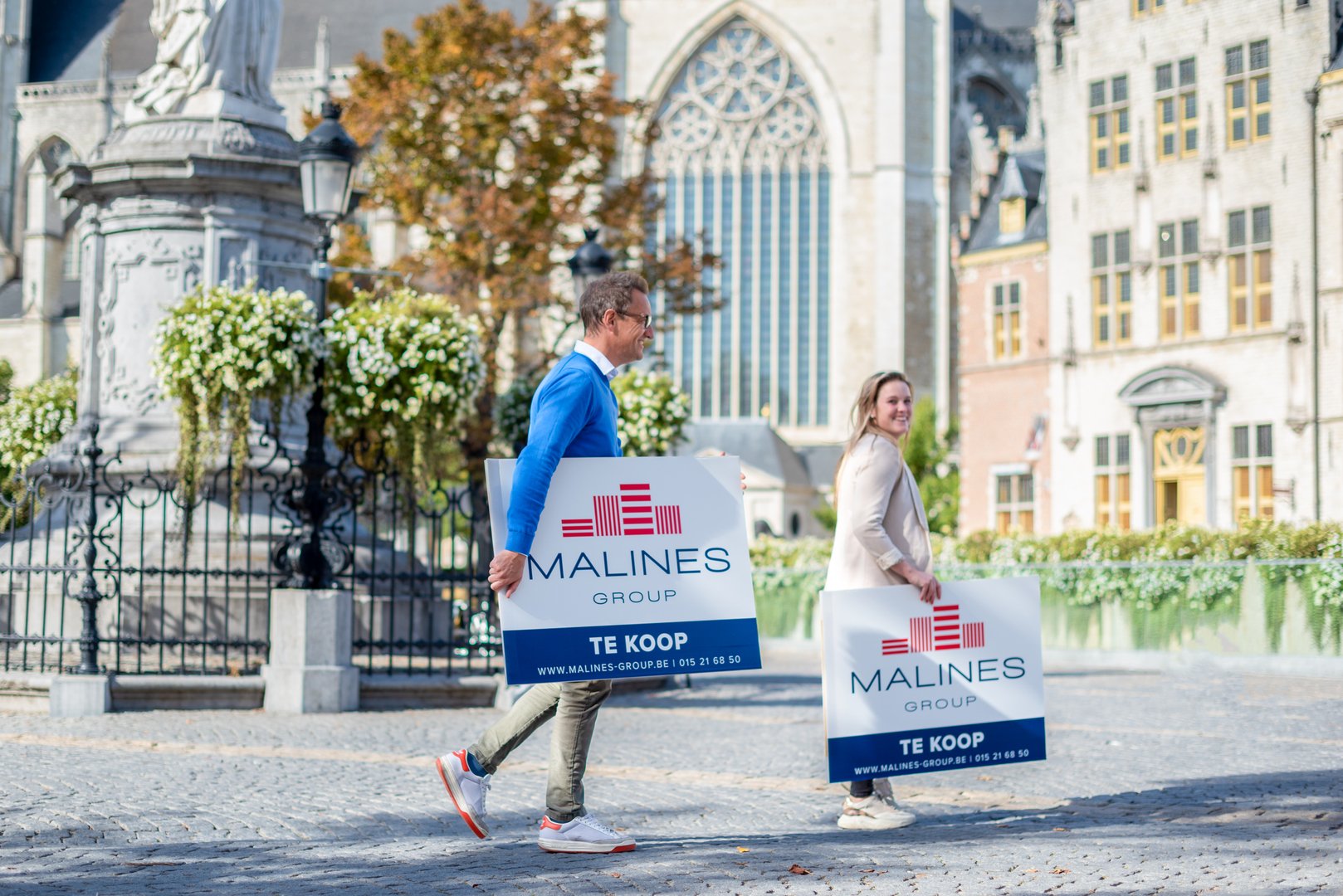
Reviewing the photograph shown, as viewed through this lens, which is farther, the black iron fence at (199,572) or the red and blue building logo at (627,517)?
the black iron fence at (199,572)

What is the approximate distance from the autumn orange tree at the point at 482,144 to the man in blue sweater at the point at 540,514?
1686cm

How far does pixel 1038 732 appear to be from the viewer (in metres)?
6.12

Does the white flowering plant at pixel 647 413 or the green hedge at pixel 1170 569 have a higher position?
the white flowering plant at pixel 647 413

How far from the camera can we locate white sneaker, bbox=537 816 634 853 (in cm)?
523

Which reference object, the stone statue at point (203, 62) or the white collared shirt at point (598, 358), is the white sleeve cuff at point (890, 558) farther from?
the stone statue at point (203, 62)

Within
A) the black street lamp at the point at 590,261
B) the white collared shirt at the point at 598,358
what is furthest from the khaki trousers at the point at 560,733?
the black street lamp at the point at 590,261

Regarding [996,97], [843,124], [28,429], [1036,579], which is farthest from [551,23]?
[996,97]

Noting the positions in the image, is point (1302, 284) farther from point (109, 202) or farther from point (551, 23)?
point (109, 202)

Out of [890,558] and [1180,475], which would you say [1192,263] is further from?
[890,558]

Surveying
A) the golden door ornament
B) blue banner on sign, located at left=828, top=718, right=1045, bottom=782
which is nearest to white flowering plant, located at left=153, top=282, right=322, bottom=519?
blue banner on sign, located at left=828, top=718, right=1045, bottom=782

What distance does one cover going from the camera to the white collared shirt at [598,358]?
5398 millimetres

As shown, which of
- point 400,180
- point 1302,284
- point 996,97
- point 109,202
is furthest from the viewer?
point 996,97

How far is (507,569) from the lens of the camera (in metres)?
5.19

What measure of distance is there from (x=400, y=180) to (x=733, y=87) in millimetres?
29620
